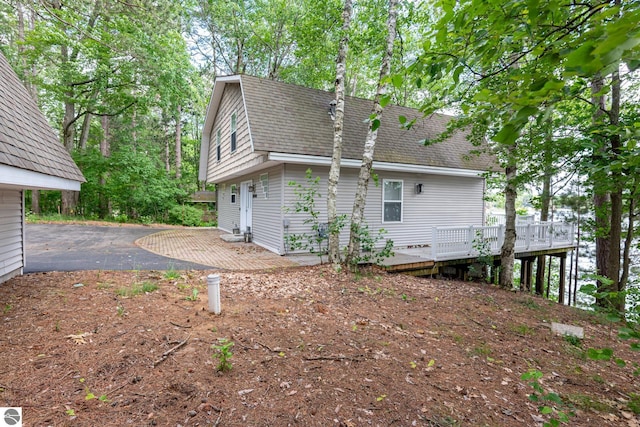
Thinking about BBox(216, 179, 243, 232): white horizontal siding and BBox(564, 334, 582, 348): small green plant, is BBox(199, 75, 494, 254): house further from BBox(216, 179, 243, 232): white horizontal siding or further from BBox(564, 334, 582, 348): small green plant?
BBox(564, 334, 582, 348): small green plant

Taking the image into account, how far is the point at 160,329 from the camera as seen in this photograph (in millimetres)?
3393

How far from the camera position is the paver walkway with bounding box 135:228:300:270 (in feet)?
24.3

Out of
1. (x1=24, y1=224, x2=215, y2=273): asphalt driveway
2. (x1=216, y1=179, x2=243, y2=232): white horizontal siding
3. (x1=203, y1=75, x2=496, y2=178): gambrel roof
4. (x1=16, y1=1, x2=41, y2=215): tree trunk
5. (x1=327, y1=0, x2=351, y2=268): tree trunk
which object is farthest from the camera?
(x1=16, y1=1, x2=41, y2=215): tree trunk

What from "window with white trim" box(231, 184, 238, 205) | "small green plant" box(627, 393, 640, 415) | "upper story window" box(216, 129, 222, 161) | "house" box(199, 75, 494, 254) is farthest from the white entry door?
"small green plant" box(627, 393, 640, 415)

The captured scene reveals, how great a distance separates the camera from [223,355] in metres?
2.80

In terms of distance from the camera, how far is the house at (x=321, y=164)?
8641mm

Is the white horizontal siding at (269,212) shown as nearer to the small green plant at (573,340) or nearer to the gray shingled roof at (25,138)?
the gray shingled roof at (25,138)

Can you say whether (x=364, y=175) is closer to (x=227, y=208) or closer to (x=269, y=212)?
(x=269, y=212)

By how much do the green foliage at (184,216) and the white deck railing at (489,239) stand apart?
14064 millimetres

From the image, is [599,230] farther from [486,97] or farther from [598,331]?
[486,97]

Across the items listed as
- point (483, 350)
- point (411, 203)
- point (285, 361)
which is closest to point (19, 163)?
point (285, 361)

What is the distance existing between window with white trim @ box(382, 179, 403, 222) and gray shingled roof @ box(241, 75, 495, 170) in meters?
0.93

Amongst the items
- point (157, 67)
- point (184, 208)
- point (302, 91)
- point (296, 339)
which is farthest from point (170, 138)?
point (296, 339)

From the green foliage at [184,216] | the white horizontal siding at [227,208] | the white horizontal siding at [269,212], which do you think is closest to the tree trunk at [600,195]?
the white horizontal siding at [269,212]
